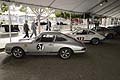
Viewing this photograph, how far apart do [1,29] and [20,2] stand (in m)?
15.1

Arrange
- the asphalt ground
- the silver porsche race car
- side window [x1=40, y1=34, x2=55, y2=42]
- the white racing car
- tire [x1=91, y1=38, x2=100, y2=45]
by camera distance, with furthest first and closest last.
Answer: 1. tire [x1=91, y1=38, x2=100, y2=45]
2. the white racing car
3. side window [x1=40, y1=34, x2=55, y2=42]
4. the silver porsche race car
5. the asphalt ground

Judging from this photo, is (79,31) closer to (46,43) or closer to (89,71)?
(46,43)

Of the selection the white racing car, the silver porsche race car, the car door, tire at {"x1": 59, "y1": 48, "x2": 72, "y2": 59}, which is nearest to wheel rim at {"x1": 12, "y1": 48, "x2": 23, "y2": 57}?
the silver porsche race car

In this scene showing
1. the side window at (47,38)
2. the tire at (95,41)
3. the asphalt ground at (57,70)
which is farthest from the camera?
the tire at (95,41)

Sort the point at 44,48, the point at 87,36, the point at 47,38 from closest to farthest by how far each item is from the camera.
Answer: the point at 44,48, the point at 47,38, the point at 87,36

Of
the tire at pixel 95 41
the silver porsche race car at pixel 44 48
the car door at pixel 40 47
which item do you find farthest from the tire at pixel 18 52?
the tire at pixel 95 41

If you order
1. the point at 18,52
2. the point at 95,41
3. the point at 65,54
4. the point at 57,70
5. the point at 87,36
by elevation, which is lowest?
the point at 57,70

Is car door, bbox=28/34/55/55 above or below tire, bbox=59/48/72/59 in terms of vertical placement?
above

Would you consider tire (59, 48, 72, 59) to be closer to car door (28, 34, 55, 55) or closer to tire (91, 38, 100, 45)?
car door (28, 34, 55, 55)

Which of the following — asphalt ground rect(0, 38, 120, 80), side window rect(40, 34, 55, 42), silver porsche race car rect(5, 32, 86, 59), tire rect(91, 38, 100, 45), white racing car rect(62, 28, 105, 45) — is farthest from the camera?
tire rect(91, 38, 100, 45)

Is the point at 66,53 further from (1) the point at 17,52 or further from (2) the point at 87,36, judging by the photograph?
(2) the point at 87,36

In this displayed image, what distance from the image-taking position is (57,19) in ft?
129

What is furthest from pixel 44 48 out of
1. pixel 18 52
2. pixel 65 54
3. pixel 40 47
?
pixel 18 52

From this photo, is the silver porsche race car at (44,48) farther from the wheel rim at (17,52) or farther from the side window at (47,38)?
the side window at (47,38)
